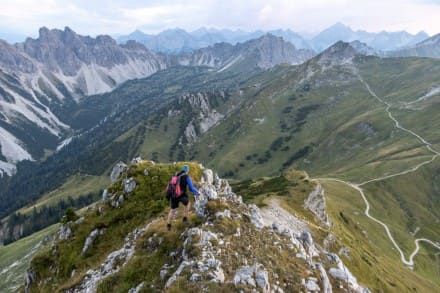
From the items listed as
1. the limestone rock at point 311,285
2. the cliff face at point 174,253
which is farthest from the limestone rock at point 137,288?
the limestone rock at point 311,285

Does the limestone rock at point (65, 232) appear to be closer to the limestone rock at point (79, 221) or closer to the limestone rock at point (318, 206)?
the limestone rock at point (79, 221)

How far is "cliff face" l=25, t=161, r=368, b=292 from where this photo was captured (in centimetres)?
2736

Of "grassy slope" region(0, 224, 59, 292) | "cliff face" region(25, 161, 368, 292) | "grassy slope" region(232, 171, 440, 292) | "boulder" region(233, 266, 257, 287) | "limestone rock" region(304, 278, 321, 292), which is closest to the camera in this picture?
"boulder" region(233, 266, 257, 287)

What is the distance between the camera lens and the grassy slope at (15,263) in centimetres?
12179

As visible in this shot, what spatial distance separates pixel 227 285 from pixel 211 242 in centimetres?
459

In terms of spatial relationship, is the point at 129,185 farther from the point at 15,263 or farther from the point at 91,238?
the point at 15,263

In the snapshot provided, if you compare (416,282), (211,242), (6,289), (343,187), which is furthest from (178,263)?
(343,187)

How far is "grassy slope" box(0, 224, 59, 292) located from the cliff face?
77284mm

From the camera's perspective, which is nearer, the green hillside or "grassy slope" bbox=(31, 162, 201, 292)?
the green hillside

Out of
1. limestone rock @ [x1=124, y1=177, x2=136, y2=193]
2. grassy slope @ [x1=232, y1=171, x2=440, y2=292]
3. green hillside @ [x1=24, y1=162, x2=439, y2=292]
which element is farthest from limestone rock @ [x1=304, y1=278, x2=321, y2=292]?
grassy slope @ [x1=232, y1=171, x2=440, y2=292]

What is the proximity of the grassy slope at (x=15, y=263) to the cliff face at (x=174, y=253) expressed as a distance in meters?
77.3

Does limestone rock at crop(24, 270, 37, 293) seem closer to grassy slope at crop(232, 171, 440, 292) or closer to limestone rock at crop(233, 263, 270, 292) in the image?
limestone rock at crop(233, 263, 270, 292)

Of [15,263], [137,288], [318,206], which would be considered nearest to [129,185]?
[137,288]

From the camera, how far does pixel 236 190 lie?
14062 centimetres
